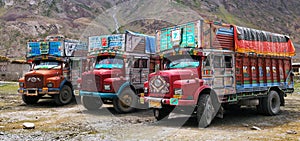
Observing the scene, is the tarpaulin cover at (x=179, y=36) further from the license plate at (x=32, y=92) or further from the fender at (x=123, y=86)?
the license plate at (x=32, y=92)

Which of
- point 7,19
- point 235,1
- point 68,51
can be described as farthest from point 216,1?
point 68,51

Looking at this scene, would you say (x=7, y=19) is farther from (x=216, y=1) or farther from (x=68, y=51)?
(x=216, y=1)

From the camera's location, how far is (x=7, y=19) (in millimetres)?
77125

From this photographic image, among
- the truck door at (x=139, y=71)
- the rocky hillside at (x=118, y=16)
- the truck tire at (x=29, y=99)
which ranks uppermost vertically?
the rocky hillside at (x=118, y=16)

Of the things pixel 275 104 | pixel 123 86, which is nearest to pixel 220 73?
pixel 275 104

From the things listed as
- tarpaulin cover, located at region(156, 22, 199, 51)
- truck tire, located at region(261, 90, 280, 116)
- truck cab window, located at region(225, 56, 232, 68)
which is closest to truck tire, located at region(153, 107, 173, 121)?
tarpaulin cover, located at region(156, 22, 199, 51)

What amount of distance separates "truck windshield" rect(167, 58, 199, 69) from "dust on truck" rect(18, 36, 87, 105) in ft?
23.7

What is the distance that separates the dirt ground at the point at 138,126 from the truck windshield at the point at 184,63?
1.93 metres

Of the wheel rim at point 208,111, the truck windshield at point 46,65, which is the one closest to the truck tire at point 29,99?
the truck windshield at point 46,65

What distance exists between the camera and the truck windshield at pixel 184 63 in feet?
31.5

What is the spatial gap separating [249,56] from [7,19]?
7877 centimetres

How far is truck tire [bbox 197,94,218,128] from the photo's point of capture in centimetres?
908

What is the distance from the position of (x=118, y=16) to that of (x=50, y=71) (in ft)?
261

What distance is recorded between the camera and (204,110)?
9070mm
